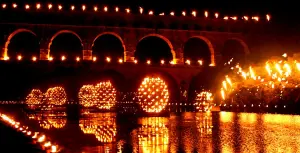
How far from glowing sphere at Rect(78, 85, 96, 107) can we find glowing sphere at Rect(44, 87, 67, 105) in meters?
1.36

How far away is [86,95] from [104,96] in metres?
3.07

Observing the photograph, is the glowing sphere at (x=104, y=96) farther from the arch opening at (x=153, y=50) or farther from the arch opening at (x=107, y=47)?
the arch opening at (x=153, y=50)

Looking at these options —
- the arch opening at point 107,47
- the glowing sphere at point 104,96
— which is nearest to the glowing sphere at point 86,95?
the glowing sphere at point 104,96

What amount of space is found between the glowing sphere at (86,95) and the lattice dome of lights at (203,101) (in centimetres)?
803

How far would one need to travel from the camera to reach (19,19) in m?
39.0

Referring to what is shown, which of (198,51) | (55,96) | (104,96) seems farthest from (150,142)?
(198,51)

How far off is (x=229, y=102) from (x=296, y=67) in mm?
7903

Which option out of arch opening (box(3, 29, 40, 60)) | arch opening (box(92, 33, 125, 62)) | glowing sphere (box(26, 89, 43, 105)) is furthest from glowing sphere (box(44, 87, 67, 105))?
arch opening (box(92, 33, 125, 62))

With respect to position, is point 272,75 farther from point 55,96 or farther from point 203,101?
point 55,96

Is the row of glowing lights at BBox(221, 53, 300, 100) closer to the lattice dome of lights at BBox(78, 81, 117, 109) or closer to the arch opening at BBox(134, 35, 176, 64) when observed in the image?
the lattice dome of lights at BBox(78, 81, 117, 109)

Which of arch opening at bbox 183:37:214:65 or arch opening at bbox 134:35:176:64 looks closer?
arch opening at bbox 134:35:176:64

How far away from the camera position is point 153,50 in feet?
151

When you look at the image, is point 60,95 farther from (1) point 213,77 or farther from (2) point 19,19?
(1) point 213,77

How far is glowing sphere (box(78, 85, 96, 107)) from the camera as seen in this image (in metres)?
33.0
